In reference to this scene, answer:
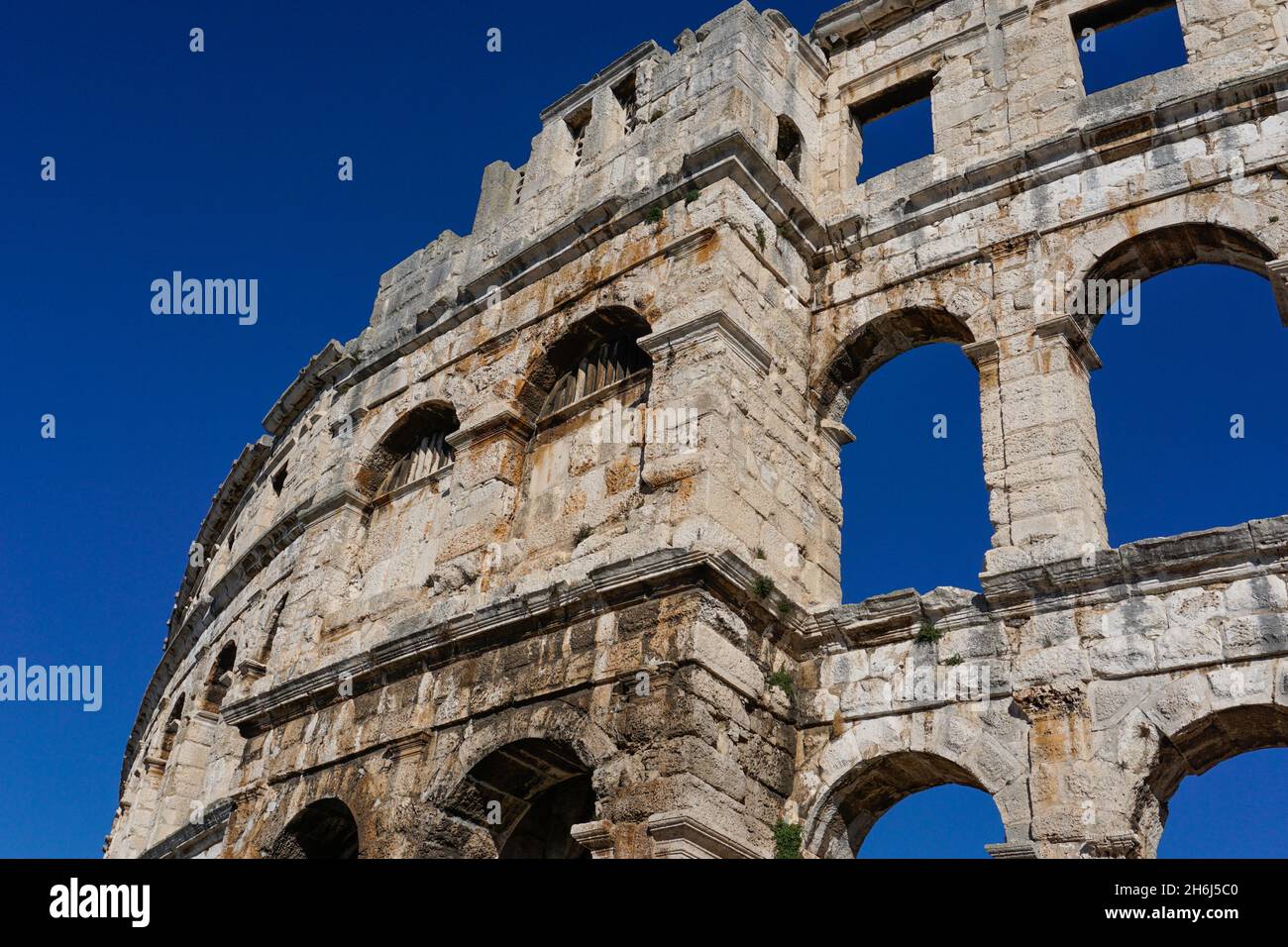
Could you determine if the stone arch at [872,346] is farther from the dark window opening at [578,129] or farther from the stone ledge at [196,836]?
the stone ledge at [196,836]

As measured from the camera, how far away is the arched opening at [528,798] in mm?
8672

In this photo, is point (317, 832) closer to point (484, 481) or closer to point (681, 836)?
point (484, 481)

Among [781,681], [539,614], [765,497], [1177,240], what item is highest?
[1177,240]

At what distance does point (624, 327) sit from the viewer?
34.3ft

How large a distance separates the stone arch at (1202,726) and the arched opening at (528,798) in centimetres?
371

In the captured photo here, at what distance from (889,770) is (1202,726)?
2009 mm

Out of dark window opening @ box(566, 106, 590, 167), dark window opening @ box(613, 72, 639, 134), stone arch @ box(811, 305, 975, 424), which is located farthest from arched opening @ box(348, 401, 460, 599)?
stone arch @ box(811, 305, 975, 424)

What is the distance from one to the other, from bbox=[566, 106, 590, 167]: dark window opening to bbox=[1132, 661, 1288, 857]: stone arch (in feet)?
26.5

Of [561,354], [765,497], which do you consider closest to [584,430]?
[561,354]

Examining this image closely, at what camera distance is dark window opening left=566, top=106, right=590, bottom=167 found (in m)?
12.7

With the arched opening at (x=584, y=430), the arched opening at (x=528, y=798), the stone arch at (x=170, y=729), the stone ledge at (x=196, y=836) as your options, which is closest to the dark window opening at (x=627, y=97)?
the arched opening at (x=584, y=430)

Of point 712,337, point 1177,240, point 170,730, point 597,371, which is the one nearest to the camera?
point 1177,240

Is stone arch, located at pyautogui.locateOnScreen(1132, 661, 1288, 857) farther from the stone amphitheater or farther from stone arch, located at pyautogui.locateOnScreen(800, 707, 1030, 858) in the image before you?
stone arch, located at pyautogui.locateOnScreen(800, 707, 1030, 858)

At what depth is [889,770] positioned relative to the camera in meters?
8.15
